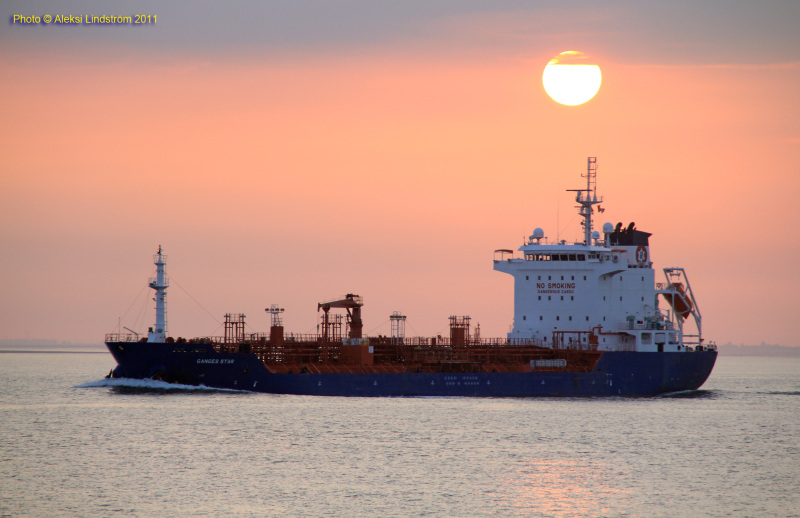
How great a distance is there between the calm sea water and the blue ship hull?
3.41 feet

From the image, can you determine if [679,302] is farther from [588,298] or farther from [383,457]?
[383,457]

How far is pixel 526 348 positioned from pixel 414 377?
9382 millimetres

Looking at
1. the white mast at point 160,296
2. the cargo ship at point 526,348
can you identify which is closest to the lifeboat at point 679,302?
the cargo ship at point 526,348

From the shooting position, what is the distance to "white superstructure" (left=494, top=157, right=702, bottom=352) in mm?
65125

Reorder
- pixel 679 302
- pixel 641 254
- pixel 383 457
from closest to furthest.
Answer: pixel 383 457 < pixel 641 254 < pixel 679 302

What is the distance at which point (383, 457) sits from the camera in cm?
3966

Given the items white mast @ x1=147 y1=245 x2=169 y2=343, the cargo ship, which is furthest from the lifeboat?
white mast @ x1=147 y1=245 x2=169 y2=343

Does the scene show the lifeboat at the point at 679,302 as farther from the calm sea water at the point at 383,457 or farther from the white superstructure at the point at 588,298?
the calm sea water at the point at 383,457

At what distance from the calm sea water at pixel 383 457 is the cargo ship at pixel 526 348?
1.60 m

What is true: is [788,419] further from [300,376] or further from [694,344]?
[300,376]

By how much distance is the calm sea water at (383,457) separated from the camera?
106 ft

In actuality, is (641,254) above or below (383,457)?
above

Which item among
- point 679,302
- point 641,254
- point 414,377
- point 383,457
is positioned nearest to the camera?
point 383,457

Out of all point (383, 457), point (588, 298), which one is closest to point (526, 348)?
point (588, 298)
